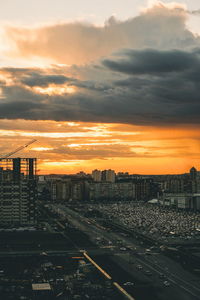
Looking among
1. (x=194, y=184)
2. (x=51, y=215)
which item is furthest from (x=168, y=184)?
(x=51, y=215)

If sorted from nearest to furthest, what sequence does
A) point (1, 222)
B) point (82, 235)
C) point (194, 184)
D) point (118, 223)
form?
1. point (82, 235)
2. point (1, 222)
3. point (118, 223)
4. point (194, 184)

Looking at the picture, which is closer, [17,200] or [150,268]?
[150,268]

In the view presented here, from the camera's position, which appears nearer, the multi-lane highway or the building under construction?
the multi-lane highway

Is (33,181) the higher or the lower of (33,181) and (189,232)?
the higher

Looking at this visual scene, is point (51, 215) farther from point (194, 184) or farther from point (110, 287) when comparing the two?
point (194, 184)

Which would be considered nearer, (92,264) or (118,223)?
(92,264)

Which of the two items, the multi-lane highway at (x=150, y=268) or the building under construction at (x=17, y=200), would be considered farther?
the building under construction at (x=17, y=200)

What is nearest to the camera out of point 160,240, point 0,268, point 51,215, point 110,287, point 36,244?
point 110,287
